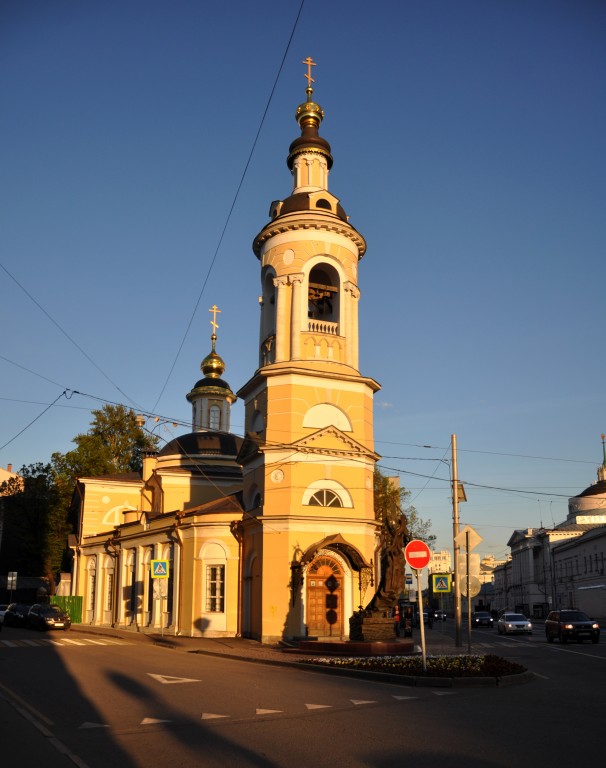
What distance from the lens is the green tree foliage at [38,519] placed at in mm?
56875

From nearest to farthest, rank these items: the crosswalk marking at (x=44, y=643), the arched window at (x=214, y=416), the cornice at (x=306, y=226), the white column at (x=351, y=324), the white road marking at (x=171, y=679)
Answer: the white road marking at (x=171, y=679)
the crosswalk marking at (x=44, y=643)
the white column at (x=351, y=324)
the cornice at (x=306, y=226)
the arched window at (x=214, y=416)

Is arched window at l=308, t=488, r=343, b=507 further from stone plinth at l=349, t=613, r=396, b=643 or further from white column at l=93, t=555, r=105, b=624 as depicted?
white column at l=93, t=555, r=105, b=624

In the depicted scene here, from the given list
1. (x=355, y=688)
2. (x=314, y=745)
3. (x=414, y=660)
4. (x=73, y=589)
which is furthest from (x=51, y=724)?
(x=73, y=589)

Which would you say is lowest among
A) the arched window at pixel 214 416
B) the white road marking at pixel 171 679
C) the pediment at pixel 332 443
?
the white road marking at pixel 171 679

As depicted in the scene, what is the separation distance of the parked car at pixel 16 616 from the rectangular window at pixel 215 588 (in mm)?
12879

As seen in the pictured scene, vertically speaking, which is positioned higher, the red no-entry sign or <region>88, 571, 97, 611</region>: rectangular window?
the red no-entry sign

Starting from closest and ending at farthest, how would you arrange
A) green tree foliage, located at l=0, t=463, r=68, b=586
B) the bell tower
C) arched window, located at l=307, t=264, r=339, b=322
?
the bell tower → arched window, located at l=307, t=264, r=339, b=322 → green tree foliage, located at l=0, t=463, r=68, b=586

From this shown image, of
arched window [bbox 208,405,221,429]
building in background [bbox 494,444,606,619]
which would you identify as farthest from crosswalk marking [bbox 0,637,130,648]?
building in background [bbox 494,444,606,619]

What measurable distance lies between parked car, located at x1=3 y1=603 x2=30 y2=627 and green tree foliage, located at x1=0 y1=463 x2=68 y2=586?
49.0 feet

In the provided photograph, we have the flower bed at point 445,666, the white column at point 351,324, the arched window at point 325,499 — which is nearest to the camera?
the flower bed at point 445,666

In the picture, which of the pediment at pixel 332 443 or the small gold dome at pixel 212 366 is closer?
the pediment at pixel 332 443

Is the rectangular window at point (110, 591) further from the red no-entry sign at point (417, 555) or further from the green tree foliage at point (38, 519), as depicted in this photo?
the red no-entry sign at point (417, 555)

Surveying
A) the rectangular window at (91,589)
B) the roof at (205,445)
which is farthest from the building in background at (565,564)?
the rectangular window at (91,589)

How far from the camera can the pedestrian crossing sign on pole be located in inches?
1236
